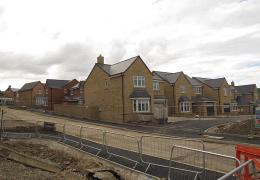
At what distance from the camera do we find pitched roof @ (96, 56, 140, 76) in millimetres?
37375

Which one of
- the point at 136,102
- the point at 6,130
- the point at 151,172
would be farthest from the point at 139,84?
the point at 151,172

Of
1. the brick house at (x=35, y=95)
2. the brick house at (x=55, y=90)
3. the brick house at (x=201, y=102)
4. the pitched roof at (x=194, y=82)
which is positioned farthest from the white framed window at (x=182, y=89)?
the brick house at (x=35, y=95)

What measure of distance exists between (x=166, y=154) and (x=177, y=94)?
3850 cm

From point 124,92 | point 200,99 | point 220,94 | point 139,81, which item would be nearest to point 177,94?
point 200,99

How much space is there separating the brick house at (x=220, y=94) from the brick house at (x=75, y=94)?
83.2 ft

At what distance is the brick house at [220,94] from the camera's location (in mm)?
56969

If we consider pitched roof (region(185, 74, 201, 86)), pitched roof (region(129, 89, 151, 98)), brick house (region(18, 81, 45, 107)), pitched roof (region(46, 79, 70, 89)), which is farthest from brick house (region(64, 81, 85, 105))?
pitched roof (region(129, 89, 151, 98))

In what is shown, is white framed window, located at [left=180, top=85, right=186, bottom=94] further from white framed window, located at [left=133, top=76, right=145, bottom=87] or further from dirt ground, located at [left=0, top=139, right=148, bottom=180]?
dirt ground, located at [left=0, top=139, right=148, bottom=180]

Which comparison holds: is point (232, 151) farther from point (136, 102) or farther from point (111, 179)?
point (136, 102)

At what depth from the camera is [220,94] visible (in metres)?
57.0

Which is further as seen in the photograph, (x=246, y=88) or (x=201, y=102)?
(x=246, y=88)

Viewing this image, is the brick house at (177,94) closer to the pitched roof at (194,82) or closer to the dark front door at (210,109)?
the pitched roof at (194,82)

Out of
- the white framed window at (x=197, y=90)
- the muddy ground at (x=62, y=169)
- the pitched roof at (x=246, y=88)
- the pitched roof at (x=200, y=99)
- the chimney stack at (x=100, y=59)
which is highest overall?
the chimney stack at (x=100, y=59)

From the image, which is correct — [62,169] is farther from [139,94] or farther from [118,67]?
[118,67]
